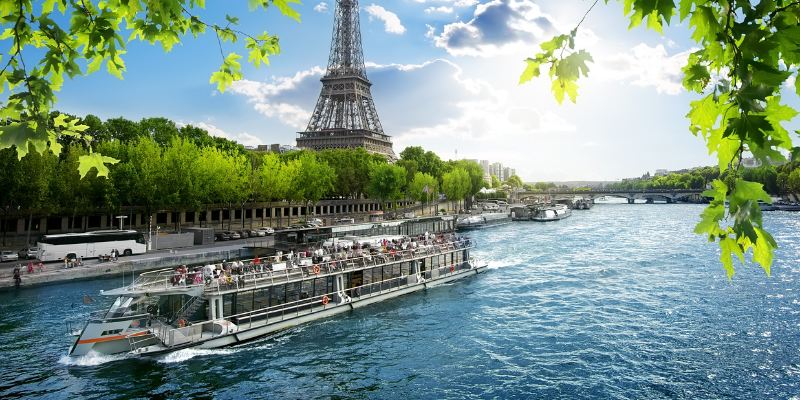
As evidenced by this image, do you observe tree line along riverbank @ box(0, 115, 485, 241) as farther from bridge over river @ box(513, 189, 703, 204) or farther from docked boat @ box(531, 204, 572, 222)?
bridge over river @ box(513, 189, 703, 204)

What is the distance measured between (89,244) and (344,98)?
96.9m

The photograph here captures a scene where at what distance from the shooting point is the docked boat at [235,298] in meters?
21.8

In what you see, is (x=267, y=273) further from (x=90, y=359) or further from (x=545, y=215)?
(x=545, y=215)

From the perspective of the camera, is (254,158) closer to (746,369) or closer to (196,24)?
(746,369)

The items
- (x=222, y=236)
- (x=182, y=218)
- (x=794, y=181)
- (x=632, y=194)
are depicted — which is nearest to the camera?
(x=222, y=236)

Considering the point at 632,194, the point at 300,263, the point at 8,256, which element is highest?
the point at 632,194

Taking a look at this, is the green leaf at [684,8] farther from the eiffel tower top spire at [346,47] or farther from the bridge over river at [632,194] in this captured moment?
the bridge over river at [632,194]

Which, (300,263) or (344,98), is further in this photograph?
(344,98)

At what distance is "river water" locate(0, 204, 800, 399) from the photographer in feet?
60.1

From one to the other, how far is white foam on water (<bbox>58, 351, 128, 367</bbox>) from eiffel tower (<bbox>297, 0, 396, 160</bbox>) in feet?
354

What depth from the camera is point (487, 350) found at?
22062mm

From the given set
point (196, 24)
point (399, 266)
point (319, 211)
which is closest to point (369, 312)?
point (399, 266)

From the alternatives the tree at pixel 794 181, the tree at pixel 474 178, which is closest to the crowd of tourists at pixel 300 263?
the tree at pixel 474 178

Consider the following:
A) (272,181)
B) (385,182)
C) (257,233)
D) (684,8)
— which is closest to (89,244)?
(257,233)
